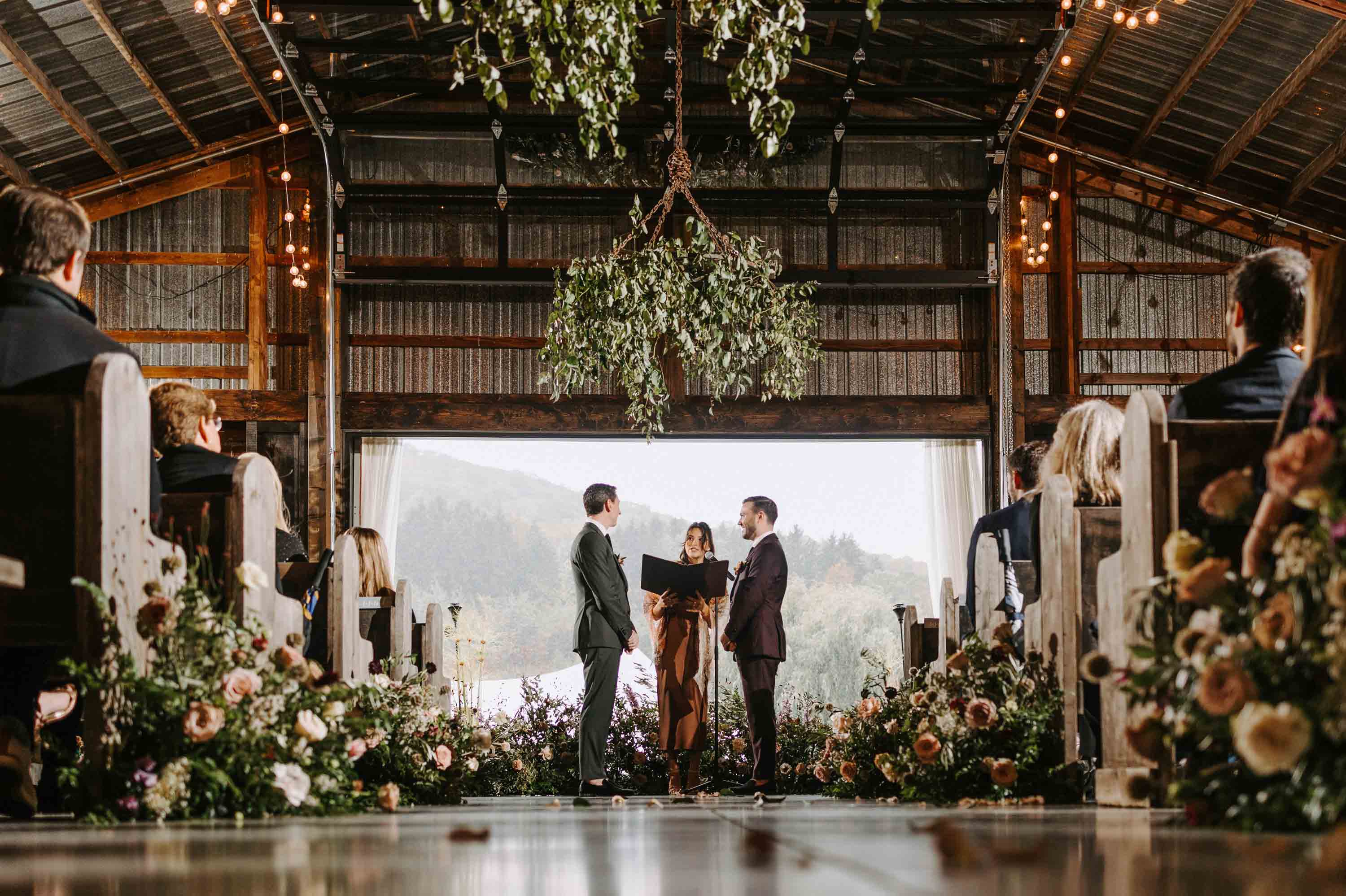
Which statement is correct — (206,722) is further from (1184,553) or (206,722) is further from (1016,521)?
(1016,521)

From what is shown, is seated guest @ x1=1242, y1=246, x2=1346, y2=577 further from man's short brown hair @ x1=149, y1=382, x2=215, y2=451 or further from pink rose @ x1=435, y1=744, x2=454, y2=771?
pink rose @ x1=435, y1=744, x2=454, y2=771

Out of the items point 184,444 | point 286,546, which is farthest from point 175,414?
point 286,546

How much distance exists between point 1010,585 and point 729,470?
651cm

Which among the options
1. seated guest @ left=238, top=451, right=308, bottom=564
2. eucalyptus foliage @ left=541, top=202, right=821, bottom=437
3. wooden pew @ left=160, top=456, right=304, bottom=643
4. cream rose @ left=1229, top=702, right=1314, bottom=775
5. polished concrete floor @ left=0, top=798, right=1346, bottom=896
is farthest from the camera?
eucalyptus foliage @ left=541, top=202, right=821, bottom=437

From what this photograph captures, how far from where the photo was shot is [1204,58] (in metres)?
9.16

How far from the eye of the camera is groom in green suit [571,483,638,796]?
704 cm

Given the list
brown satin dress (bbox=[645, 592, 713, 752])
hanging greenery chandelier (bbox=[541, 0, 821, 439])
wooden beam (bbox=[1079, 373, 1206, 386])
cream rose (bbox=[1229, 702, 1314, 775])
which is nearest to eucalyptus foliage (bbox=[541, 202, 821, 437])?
hanging greenery chandelier (bbox=[541, 0, 821, 439])

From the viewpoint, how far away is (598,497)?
715 cm

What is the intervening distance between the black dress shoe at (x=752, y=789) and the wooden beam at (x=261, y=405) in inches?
171

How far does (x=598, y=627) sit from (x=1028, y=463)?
106 inches

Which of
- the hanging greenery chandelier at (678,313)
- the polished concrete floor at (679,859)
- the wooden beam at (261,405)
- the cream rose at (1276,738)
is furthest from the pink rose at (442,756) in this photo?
the wooden beam at (261,405)

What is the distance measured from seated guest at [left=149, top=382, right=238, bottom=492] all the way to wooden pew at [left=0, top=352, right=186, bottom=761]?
2.64 ft

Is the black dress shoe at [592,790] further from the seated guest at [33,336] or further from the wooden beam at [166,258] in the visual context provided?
the wooden beam at [166,258]

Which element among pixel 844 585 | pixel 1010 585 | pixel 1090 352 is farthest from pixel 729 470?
pixel 1010 585
